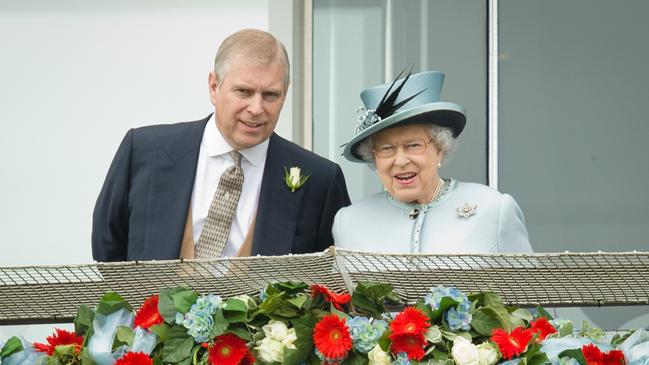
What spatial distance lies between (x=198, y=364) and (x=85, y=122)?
3898mm

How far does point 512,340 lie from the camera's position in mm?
2178

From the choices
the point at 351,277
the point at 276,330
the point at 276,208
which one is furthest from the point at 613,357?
the point at 276,208

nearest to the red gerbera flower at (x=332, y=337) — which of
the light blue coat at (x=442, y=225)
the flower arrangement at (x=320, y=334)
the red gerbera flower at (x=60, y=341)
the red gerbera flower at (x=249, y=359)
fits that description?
the flower arrangement at (x=320, y=334)

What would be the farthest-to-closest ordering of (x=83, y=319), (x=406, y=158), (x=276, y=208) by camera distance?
(x=276, y=208) → (x=406, y=158) → (x=83, y=319)

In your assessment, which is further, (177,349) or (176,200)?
(176,200)

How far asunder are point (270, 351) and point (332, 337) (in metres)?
0.11

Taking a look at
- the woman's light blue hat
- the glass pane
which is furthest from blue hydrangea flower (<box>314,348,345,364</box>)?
the glass pane

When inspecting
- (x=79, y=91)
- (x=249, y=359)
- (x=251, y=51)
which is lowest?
(x=249, y=359)

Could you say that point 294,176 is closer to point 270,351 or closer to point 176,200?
point 176,200

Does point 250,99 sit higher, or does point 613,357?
point 250,99

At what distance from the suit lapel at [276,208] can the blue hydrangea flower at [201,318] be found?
4.13ft

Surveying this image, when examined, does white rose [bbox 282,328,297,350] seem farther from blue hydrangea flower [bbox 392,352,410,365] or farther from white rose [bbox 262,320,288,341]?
blue hydrangea flower [bbox 392,352,410,365]

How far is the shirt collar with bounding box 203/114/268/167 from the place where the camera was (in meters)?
3.70

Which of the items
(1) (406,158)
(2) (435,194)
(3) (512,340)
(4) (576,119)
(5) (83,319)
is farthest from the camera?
(4) (576,119)
